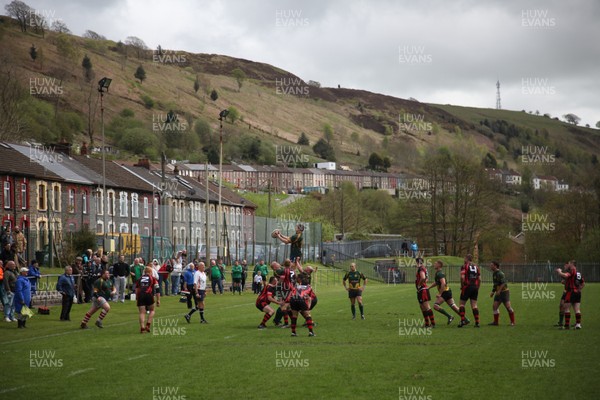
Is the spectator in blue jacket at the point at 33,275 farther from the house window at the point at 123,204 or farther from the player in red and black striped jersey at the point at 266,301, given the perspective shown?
the house window at the point at 123,204

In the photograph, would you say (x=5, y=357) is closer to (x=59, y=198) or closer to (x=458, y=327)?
(x=458, y=327)

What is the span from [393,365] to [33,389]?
711 centimetres

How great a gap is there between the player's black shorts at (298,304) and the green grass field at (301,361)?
753 mm

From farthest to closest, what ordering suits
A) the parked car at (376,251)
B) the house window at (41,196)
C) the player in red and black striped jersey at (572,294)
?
the parked car at (376,251)
the house window at (41,196)
the player in red and black striped jersey at (572,294)

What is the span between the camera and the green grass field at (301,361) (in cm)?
1515

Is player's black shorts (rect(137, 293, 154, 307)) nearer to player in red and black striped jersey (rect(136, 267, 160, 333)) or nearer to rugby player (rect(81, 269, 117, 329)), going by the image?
player in red and black striped jersey (rect(136, 267, 160, 333))

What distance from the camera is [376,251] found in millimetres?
94750

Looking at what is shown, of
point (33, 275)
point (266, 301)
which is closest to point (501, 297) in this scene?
point (266, 301)

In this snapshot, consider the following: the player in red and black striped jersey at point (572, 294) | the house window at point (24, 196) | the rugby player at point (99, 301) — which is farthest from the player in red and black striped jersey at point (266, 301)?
the house window at point (24, 196)

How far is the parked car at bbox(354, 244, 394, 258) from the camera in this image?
93.0m

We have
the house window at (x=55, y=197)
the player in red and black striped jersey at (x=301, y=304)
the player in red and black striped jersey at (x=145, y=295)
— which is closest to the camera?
the player in red and black striped jersey at (x=301, y=304)

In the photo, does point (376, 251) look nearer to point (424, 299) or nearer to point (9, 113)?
point (9, 113)

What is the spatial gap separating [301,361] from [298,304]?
5898 millimetres

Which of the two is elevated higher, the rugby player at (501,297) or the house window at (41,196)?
the house window at (41,196)
